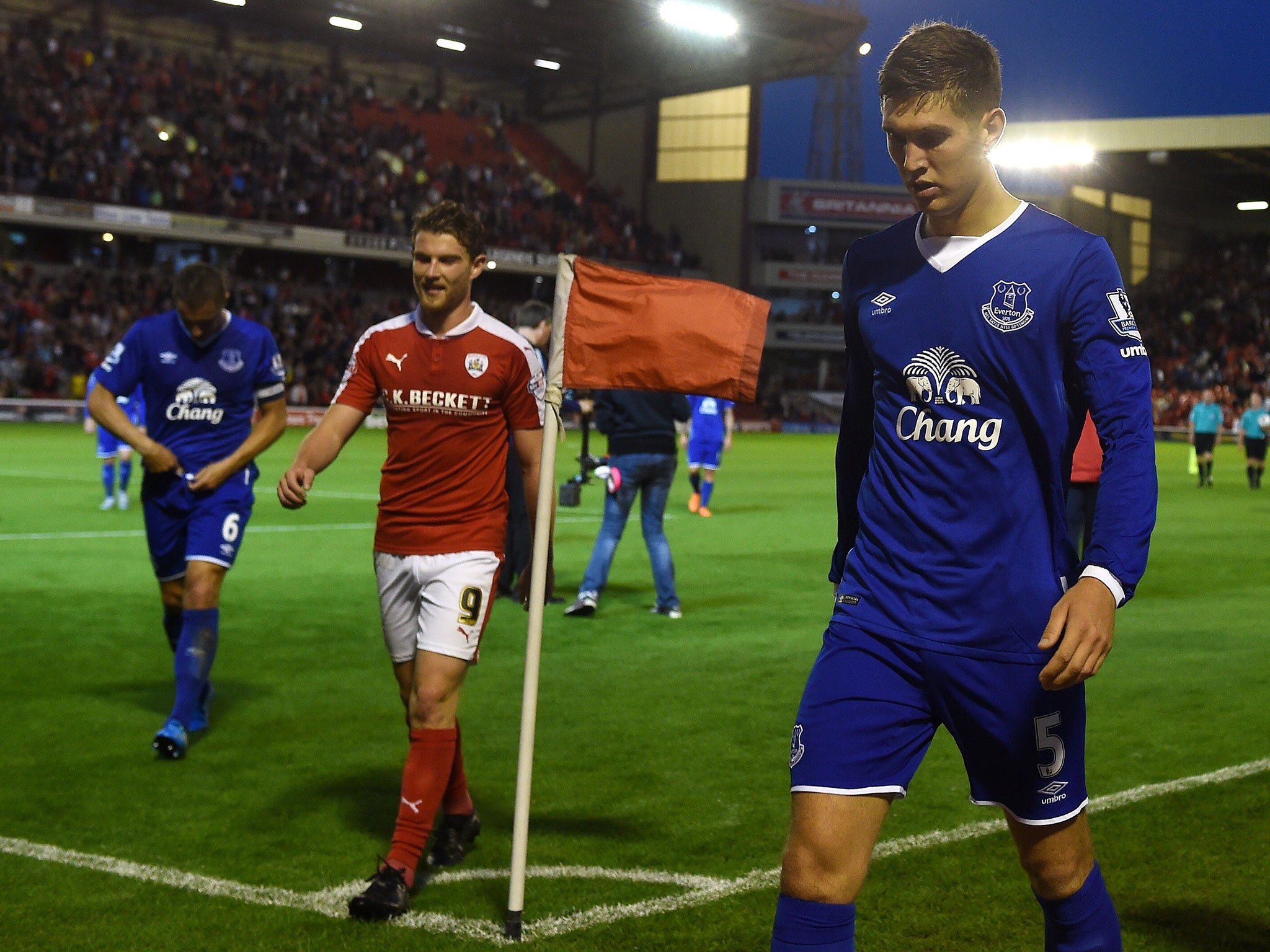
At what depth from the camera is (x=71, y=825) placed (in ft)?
17.9

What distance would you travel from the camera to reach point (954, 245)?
3.04 meters

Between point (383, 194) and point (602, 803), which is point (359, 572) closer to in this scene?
point (602, 803)

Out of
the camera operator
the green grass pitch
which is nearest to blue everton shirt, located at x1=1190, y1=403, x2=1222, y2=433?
the green grass pitch

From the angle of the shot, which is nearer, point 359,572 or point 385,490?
point 385,490

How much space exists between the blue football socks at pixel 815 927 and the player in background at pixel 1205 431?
26463 millimetres

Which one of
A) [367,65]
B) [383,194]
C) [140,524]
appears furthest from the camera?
[367,65]

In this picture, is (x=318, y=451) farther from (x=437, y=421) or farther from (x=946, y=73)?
(x=946, y=73)

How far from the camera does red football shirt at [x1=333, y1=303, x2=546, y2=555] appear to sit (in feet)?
16.4

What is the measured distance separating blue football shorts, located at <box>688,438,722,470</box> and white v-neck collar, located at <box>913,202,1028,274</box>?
52.7ft

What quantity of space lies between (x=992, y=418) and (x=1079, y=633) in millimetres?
509

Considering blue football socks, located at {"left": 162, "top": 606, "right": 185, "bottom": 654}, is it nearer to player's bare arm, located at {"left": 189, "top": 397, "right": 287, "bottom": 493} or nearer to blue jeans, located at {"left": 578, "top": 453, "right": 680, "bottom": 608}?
player's bare arm, located at {"left": 189, "top": 397, "right": 287, "bottom": 493}

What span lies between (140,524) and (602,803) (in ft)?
38.2

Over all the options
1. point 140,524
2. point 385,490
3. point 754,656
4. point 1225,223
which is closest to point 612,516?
point 754,656

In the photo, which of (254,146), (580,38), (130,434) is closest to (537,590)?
(130,434)
